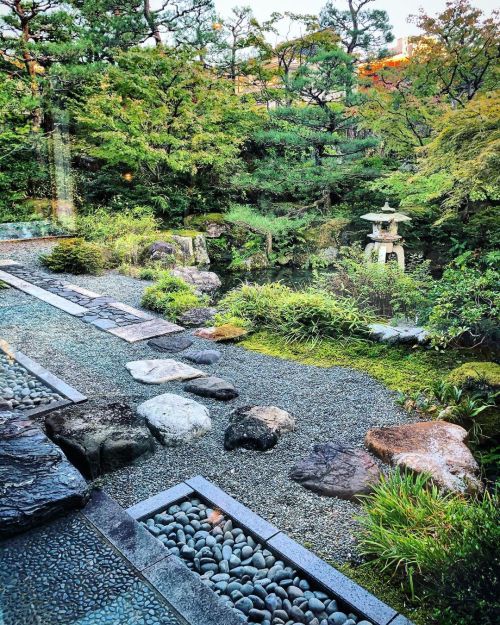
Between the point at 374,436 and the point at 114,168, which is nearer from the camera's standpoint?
the point at 374,436

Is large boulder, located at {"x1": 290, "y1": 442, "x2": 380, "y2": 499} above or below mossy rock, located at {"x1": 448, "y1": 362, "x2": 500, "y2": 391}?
below

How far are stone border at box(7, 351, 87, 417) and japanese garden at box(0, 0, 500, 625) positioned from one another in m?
0.03

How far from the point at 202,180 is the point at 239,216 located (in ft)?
7.21

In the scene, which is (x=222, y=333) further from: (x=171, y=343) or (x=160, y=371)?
(x=160, y=371)

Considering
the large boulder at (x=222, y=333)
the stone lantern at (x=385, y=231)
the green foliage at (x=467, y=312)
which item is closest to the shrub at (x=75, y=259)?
the large boulder at (x=222, y=333)

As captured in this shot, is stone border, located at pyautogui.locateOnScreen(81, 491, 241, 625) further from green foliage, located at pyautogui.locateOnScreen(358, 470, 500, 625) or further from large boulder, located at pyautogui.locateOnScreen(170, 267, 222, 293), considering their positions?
large boulder, located at pyautogui.locateOnScreen(170, 267, 222, 293)

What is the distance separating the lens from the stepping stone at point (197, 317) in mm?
5566

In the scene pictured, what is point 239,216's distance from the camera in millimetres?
11227

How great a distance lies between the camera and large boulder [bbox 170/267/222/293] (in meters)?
7.89

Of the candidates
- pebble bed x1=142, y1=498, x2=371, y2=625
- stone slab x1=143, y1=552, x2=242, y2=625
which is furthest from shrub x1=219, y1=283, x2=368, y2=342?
stone slab x1=143, y1=552, x2=242, y2=625

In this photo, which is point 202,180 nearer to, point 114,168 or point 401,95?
point 114,168

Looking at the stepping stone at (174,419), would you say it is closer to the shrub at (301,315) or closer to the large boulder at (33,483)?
the large boulder at (33,483)

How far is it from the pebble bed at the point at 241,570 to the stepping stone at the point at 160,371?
164 centimetres

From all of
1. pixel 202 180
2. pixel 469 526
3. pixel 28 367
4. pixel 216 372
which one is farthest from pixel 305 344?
pixel 202 180
